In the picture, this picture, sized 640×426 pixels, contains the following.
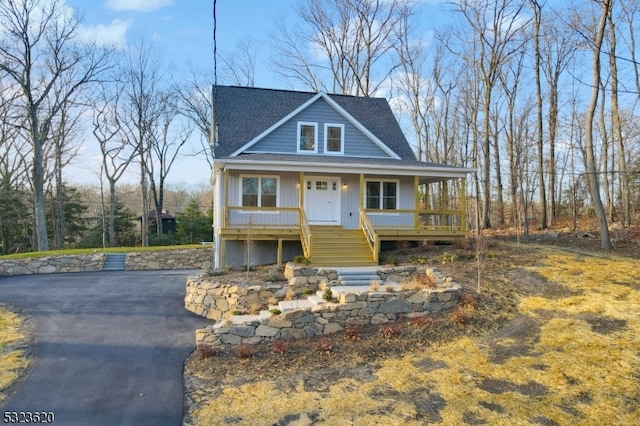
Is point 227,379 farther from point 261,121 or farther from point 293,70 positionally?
point 293,70

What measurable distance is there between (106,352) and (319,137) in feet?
36.2

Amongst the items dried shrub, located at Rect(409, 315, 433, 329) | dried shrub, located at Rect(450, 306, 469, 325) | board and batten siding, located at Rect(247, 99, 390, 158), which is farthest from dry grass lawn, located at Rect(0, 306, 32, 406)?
board and batten siding, located at Rect(247, 99, 390, 158)

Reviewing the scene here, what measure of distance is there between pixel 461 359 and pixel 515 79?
80.9 feet

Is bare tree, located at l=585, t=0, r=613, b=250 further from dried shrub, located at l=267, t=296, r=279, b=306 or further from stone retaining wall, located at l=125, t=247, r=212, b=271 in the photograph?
stone retaining wall, located at l=125, t=247, r=212, b=271

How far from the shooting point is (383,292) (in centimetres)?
870

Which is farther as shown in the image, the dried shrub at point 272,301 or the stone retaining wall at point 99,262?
the stone retaining wall at point 99,262

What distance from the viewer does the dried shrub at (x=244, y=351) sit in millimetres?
7180

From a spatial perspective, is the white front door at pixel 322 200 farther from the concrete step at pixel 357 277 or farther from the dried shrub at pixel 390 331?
the dried shrub at pixel 390 331

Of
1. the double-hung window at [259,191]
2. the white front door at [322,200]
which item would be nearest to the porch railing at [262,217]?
the double-hung window at [259,191]

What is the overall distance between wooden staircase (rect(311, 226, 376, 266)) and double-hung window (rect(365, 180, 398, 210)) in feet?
5.77

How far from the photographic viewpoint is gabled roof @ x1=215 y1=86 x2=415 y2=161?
619 inches

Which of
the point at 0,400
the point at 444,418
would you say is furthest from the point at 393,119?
the point at 0,400

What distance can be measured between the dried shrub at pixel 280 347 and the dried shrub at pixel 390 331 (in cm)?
189

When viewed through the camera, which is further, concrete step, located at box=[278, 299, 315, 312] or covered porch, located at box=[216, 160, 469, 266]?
covered porch, located at box=[216, 160, 469, 266]
